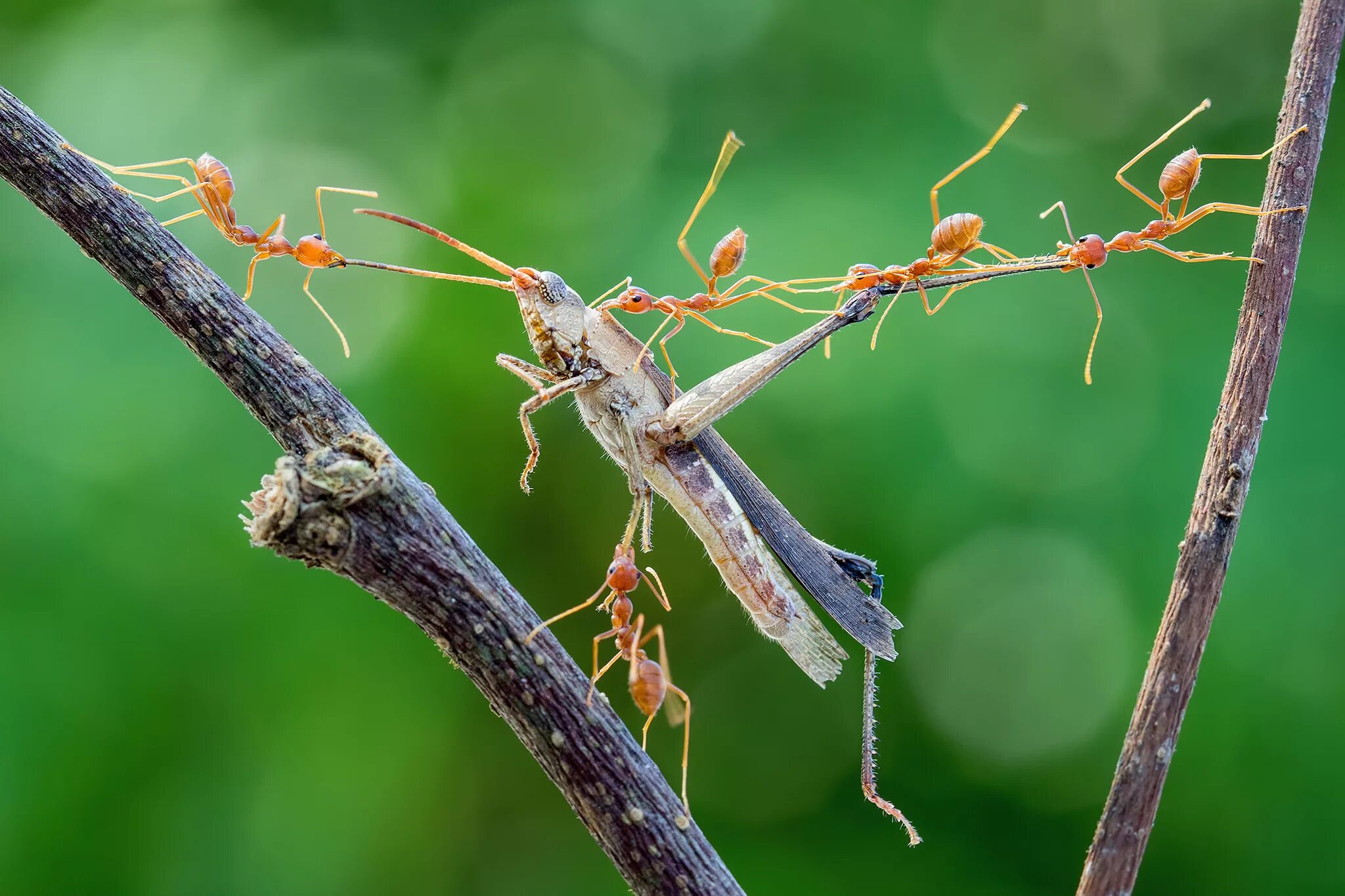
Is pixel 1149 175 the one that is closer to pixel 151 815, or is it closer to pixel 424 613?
pixel 424 613

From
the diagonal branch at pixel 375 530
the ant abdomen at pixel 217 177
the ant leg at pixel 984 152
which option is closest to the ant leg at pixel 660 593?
the diagonal branch at pixel 375 530

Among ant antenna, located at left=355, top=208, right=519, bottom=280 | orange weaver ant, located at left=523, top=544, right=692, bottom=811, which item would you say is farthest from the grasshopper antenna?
orange weaver ant, located at left=523, top=544, right=692, bottom=811

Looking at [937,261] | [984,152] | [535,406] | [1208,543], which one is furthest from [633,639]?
[984,152]

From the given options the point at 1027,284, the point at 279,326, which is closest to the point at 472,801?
the point at 279,326

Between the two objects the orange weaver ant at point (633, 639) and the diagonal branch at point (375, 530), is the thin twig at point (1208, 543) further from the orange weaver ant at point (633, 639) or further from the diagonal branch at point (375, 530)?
the orange weaver ant at point (633, 639)

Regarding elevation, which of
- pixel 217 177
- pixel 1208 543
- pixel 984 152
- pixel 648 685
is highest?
pixel 217 177

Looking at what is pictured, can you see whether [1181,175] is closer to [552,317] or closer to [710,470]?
[710,470]
